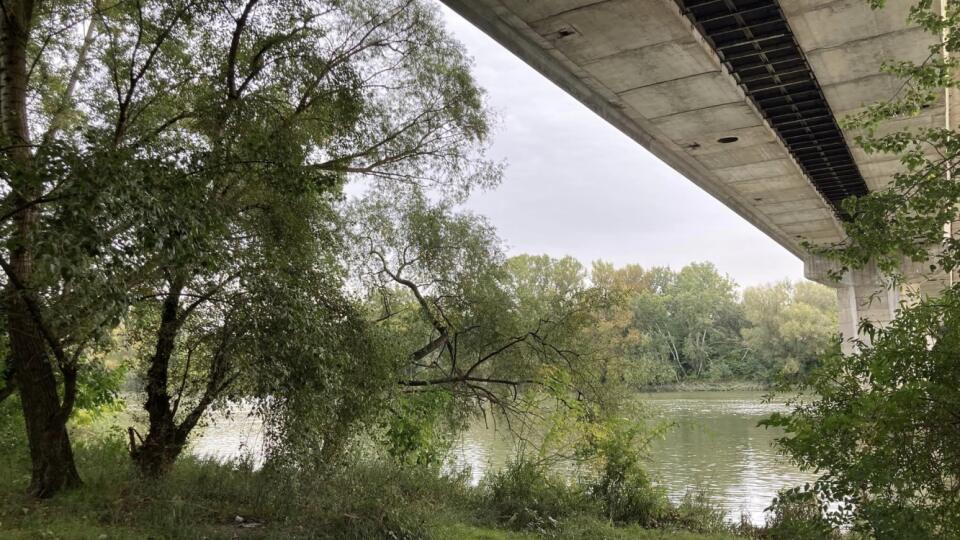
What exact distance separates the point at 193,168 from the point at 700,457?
54.6 feet

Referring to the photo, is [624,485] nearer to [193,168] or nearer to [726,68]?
[726,68]

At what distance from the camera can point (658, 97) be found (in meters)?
8.82

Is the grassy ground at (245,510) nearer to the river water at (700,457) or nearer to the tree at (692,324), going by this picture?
the river water at (700,457)

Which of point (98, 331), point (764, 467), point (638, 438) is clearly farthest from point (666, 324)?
point (98, 331)

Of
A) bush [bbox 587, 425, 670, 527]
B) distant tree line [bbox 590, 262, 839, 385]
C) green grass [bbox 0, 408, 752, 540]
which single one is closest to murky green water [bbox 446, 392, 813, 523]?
bush [bbox 587, 425, 670, 527]

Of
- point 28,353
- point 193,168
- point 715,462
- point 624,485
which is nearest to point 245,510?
point 28,353

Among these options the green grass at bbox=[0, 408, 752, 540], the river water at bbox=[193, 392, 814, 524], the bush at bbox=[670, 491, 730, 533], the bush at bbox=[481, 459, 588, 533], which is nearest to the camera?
the green grass at bbox=[0, 408, 752, 540]

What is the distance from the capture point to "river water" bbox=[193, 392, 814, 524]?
44.3 feet

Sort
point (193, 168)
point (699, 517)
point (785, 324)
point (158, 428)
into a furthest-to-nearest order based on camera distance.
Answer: point (785, 324) < point (699, 517) < point (158, 428) < point (193, 168)

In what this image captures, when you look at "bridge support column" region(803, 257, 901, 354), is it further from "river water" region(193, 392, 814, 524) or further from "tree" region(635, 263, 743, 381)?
"tree" region(635, 263, 743, 381)

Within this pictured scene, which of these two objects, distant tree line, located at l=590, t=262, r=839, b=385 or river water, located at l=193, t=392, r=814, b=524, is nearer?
river water, located at l=193, t=392, r=814, b=524

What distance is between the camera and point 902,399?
158 inches

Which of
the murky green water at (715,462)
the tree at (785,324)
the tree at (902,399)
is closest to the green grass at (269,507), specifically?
the murky green water at (715,462)

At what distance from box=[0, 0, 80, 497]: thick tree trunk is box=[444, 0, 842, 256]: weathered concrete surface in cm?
426
